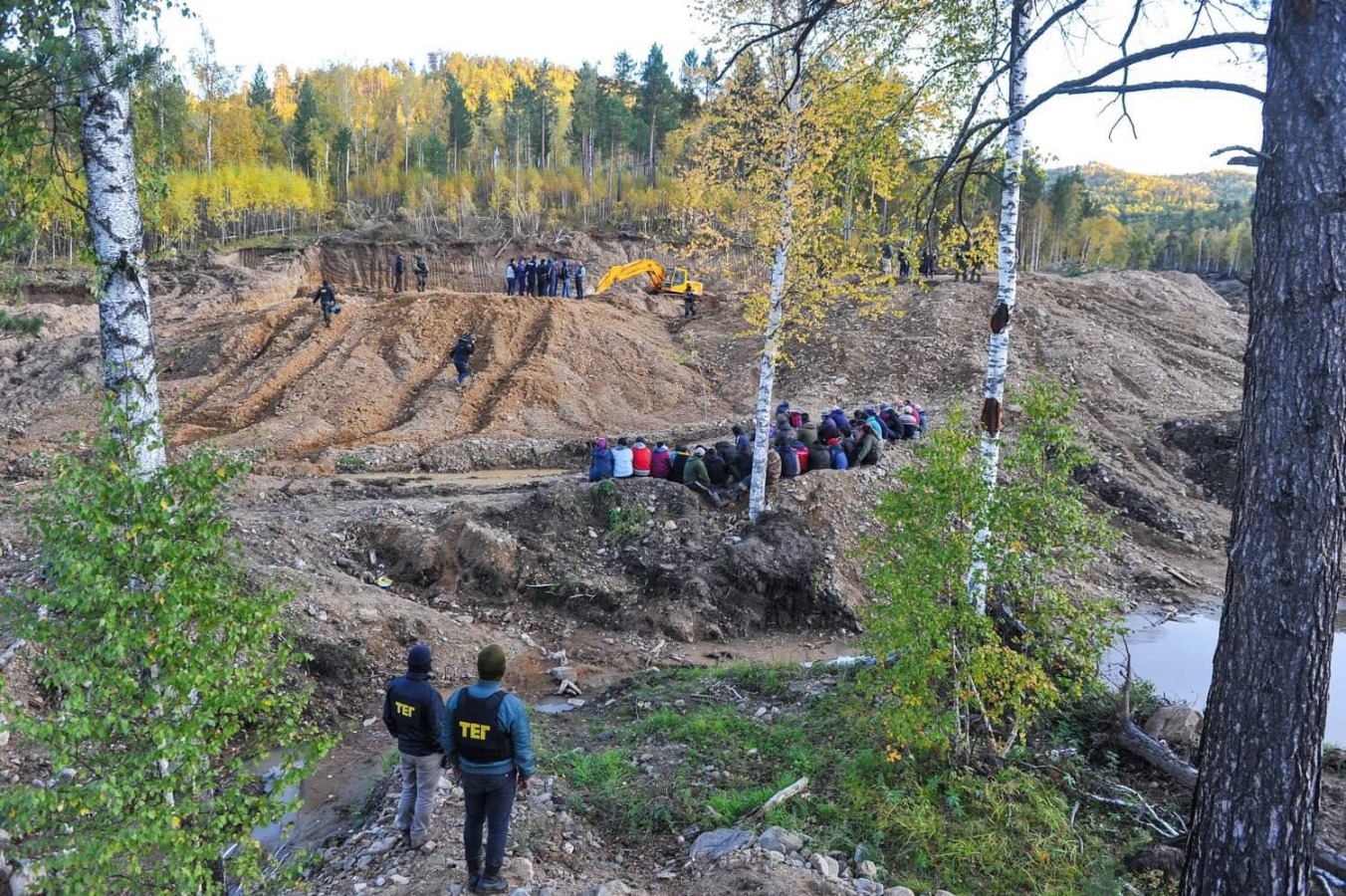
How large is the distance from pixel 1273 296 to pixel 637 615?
995 centimetres

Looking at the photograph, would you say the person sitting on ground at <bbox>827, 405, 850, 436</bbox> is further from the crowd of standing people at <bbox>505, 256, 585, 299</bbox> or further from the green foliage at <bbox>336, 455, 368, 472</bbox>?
the crowd of standing people at <bbox>505, 256, 585, 299</bbox>

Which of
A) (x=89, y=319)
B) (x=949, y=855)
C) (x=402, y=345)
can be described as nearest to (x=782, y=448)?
(x=949, y=855)

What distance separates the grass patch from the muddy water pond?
12.9 ft

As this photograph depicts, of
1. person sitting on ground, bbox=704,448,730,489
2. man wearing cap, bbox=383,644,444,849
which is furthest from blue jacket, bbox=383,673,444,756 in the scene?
person sitting on ground, bbox=704,448,730,489

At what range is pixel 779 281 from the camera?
12898 mm

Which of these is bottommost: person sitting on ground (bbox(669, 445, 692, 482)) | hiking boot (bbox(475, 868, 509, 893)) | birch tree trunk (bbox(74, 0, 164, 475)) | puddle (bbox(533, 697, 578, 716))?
puddle (bbox(533, 697, 578, 716))

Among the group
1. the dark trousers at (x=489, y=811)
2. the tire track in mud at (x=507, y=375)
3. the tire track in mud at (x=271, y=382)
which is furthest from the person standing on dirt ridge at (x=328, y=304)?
the dark trousers at (x=489, y=811)

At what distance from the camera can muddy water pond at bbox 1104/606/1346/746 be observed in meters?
10.9

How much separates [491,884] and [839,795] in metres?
2.99

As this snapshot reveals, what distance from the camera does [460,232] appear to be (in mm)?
53312

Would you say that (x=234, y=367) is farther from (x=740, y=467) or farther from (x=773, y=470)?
(x=773, y=470)

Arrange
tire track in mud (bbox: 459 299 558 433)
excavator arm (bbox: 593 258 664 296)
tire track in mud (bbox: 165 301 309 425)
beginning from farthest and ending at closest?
1. excavator arm (bbox: 593 258 664 296)
2. tire track in mud (bbox: 459 299 558 433)
3. tire track in mud (bbox: 165 301 309 425)

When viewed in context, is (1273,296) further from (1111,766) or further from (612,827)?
(612,827)

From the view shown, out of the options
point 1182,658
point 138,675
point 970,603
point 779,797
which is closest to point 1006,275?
point 970,603
